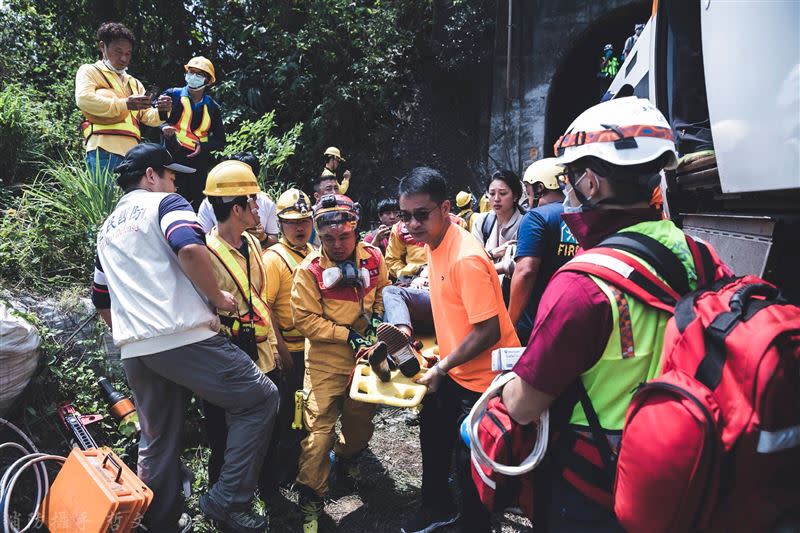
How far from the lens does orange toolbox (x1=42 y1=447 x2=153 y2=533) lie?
2.76 meters

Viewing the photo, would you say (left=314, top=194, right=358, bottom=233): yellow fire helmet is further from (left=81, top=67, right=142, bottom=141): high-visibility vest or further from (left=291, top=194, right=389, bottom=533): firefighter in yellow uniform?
(left=81, top=67, right=142, bottom=141): high-visibility vest

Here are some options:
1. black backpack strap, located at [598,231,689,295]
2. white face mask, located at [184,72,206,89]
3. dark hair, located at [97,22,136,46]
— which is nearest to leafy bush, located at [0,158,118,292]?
dark hair, located at [97,22,136,46]

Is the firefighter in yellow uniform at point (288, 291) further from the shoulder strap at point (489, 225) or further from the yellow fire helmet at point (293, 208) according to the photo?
the shoulder strap at point (489, 225)

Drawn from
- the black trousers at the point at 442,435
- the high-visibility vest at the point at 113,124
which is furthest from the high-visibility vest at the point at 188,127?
the black trousers at the point at 442,435

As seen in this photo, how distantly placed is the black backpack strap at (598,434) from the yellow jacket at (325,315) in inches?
86.8

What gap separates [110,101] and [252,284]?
8.89 ft

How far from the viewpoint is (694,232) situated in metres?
3.30

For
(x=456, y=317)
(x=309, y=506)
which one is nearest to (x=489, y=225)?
(x=456, y=317)

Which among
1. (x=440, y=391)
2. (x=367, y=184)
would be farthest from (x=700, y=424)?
(x=367, y=184)

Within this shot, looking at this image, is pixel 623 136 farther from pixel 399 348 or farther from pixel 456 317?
pixel 399 348

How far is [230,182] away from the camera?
334 centimetres

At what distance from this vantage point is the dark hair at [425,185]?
291cm

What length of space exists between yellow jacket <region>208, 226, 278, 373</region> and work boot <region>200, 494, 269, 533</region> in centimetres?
83

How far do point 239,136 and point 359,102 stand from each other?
9.92ft
